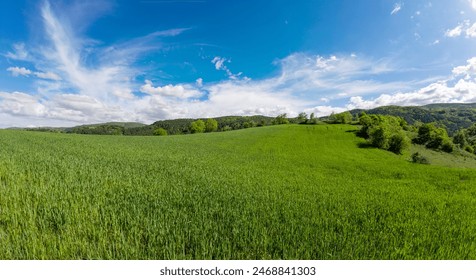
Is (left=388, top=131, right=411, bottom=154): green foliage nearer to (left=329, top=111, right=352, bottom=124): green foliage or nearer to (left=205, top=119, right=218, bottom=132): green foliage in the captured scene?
(left=329, top=111, right=352, bottom=124): green foliage

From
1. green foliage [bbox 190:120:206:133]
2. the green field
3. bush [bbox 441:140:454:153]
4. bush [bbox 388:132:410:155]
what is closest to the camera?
the green field

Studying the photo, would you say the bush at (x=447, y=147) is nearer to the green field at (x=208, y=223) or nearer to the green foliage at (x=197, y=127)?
the green field at (x=208, y=223)

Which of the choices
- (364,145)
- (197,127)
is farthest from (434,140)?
(197,127)

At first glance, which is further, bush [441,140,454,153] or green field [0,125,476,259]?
bush [441,140,454,153]

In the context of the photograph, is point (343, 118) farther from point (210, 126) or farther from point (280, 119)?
point (210, 126)

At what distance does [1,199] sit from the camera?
22.7 feet

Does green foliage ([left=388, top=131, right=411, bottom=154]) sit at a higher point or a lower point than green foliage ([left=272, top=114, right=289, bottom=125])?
lower

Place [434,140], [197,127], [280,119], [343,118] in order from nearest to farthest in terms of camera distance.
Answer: [434,140], [343,118], [197,127], [280,119]

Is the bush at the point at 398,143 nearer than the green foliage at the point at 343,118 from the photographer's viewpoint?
Yes

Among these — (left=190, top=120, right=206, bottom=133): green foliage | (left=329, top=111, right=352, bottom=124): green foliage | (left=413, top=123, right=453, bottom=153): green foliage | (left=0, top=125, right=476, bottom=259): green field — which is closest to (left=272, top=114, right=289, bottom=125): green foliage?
(left=329, top=111, right=352, bottom=124): green foliage

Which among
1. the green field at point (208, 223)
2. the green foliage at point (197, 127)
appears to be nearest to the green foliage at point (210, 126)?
the green foliage at point (197, 127)

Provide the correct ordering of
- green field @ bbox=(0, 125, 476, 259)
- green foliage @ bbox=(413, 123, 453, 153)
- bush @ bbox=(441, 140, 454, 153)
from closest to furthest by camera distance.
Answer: green field @ bbox=(0, 125, 476, 259)
green foliage @ bbox=(413, 123, 453, 153)
bush @ bbox=(441, 140, 454, 153)
